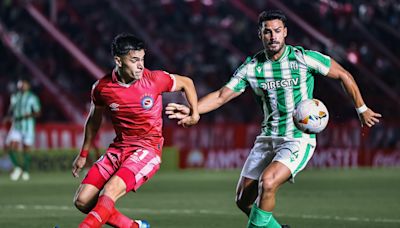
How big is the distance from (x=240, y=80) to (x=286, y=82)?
46 centimetres

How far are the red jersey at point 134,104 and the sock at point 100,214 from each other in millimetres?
722

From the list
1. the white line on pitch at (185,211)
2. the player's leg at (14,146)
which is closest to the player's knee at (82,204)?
the white line on pitch at (185,211)

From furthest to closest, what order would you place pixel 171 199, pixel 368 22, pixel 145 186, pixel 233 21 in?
pixel 233 21 < pixel 368 22 < pixel 145 186 < pixel 171 199

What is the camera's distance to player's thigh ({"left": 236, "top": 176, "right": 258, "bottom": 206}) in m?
8.75

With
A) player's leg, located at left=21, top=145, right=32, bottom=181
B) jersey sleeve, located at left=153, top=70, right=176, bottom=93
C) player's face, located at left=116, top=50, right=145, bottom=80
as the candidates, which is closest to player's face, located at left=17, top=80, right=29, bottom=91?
player's leg, located at left=21, top=145, right=32, bottom=181

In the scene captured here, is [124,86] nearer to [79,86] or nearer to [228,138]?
[228,138]

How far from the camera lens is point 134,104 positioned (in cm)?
854

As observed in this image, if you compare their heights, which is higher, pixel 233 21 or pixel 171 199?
pixel 233 21

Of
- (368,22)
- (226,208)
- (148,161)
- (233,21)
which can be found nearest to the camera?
(148,161)

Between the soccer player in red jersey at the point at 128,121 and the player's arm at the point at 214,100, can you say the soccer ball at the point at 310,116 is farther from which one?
the soccer player in red jersey at the point at 128,121

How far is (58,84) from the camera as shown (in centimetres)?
2750

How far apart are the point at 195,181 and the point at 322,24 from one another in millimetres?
9739

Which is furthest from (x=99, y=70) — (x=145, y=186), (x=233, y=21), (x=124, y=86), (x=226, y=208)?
(x=124, y=86)

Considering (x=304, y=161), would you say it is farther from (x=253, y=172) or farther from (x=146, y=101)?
(x=146, y=101)
